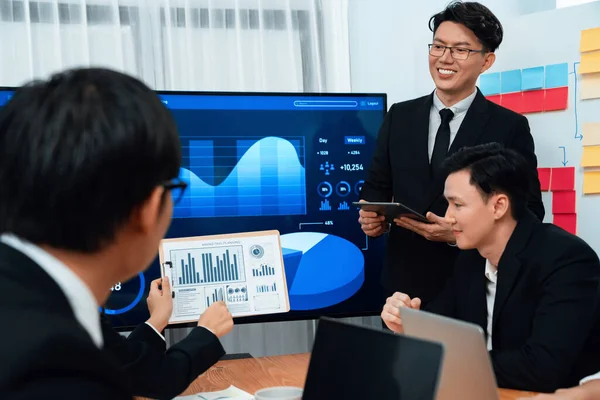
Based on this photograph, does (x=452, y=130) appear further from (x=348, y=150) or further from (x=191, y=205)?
(x=191, y=205)

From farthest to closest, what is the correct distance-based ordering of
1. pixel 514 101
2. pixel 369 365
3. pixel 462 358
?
1. pixel 514 101
2. pixel 462 358
3. pixel 369 365

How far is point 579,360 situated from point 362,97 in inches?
53.1

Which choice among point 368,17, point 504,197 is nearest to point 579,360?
point 504,197

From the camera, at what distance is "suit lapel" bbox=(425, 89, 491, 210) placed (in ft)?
8.38

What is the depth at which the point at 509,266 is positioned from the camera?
6.47 ft

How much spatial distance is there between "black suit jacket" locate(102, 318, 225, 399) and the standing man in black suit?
1.10 meters

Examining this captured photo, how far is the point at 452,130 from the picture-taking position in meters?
2.63

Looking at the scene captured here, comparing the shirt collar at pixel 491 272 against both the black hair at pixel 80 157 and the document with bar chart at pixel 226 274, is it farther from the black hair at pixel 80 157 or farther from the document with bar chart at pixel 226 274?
the black hair at pixel 80 157

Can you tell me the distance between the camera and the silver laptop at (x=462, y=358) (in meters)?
1.25

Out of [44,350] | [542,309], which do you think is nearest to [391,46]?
[542,309]

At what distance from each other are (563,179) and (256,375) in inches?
63.4

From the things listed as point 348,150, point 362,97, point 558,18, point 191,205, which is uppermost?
point 558,18

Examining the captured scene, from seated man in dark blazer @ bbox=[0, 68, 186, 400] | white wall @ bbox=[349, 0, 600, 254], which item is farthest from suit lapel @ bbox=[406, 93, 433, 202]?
seated man in dark blazer @ bbox=[0, 68, 186, 400]

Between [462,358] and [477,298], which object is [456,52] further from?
[462,358]
